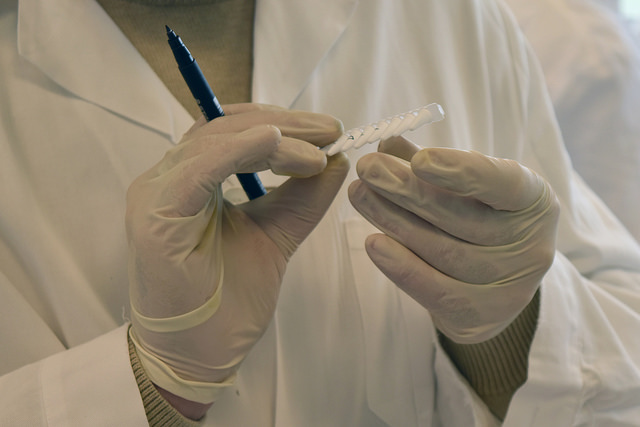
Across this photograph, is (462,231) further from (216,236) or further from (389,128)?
(216,236)

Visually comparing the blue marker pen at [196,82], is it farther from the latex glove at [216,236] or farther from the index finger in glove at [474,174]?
the index finger in glove at [474,174]

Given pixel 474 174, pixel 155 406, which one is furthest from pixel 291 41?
pixel 155 406

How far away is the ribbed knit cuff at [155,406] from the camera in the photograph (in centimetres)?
55

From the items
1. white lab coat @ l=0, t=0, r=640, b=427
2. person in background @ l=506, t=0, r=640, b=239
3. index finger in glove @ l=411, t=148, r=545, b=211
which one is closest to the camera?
index finger in glove @ l=411, t=148, r=545, b=211

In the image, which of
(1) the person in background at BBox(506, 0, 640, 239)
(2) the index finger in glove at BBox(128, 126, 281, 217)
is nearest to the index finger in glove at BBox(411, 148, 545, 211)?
(2) the index finger in glove at BBox(128, 126, 281, 217)

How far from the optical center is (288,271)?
654mm

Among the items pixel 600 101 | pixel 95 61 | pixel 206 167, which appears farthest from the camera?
pixel 600 101

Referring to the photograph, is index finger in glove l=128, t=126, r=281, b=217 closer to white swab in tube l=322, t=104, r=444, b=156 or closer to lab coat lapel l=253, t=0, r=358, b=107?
white swab in tube l=322, t=104, r=444, b=156

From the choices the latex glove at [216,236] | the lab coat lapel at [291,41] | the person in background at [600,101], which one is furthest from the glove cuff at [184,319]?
the person in background at [600,101]

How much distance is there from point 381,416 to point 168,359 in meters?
0.27

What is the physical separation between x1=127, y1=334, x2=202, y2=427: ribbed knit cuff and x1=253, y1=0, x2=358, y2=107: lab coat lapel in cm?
32

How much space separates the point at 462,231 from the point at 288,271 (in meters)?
0.22

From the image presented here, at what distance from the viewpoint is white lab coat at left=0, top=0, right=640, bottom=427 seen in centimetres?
59

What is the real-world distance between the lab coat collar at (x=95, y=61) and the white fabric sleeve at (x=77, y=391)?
243mm
